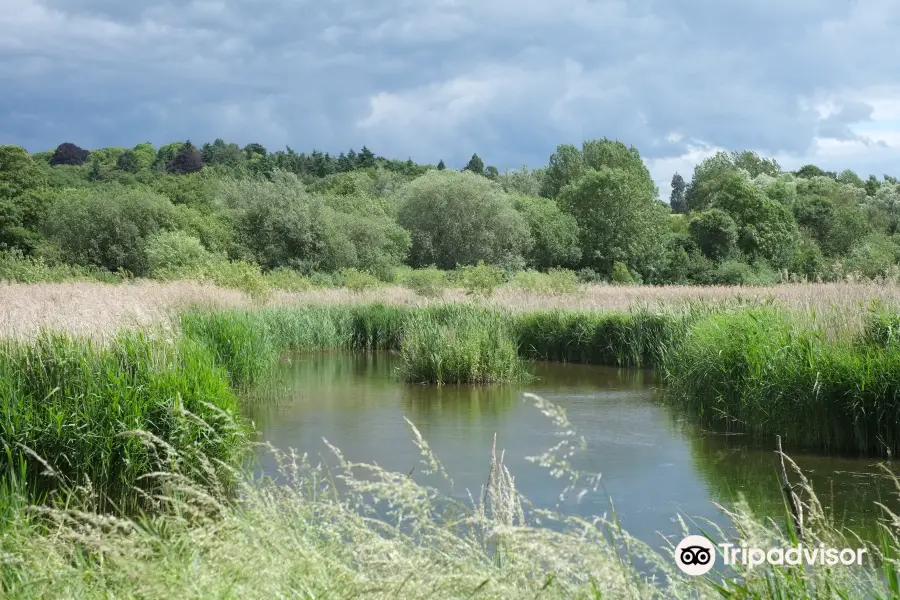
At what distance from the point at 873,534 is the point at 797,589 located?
13.0 feet

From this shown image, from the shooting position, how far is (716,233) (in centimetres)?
4003

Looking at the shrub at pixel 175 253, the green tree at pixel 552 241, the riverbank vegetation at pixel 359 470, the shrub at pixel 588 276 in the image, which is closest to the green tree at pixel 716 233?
the shrub at pixel 588 276

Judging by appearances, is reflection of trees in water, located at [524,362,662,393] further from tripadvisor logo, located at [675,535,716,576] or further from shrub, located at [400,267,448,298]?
tripadvisor logo, located at [675,535,716,576]

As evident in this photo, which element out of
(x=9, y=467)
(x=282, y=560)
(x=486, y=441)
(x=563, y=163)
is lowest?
(x=486, y=441)

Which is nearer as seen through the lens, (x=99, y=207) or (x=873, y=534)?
(x=873, y=534)


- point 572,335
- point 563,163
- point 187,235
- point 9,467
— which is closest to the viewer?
point 9,467

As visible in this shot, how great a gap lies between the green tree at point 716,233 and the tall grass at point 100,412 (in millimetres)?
35590

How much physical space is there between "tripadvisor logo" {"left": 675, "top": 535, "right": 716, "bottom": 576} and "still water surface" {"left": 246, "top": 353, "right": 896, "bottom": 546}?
915 mm

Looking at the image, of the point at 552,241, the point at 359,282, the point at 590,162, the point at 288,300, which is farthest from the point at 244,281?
the point at 590,162

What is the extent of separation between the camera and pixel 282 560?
9.24ft

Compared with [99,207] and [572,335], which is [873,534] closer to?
[572,335]

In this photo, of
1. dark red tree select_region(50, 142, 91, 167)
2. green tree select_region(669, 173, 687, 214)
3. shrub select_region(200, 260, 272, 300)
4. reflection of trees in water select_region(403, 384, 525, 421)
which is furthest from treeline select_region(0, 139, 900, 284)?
green tree select_region(669, 173, 687, 214)

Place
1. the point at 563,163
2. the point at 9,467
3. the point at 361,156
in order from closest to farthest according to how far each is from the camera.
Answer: the point at 9,467 < the point at 563,163 < the point at 361,156

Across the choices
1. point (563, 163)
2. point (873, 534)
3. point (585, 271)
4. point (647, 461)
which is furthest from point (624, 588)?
point (563, 163)
